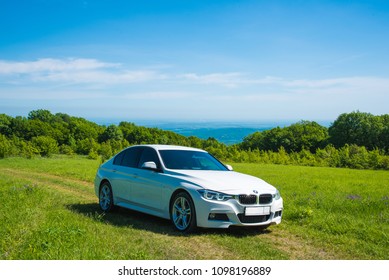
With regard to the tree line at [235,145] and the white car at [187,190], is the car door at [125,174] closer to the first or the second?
the white car at [187,190]

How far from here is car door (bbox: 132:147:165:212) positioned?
28.6ft

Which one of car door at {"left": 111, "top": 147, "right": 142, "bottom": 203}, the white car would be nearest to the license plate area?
the white car

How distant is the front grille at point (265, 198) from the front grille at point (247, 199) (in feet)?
0.49

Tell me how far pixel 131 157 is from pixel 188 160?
5.43 feet

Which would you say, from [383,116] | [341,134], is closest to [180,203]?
[341,134]

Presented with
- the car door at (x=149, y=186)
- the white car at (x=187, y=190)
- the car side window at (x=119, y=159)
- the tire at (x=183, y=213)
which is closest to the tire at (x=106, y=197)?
the white car at (x=187, y=190)

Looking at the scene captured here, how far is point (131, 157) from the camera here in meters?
10.1

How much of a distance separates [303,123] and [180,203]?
103 meters

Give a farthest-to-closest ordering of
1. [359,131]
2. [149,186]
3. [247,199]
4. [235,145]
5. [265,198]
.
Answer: [235,145] < [359,131] < [149,186] < [265,198] < [247,199]

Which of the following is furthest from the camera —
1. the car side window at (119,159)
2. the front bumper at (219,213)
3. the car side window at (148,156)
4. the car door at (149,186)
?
the car side window at (119,159)

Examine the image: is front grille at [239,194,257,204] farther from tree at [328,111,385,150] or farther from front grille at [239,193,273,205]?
tree at [328,111,385,150]

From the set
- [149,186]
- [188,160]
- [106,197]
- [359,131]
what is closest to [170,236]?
[149,186]

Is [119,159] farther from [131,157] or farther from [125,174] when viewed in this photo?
[125,174]

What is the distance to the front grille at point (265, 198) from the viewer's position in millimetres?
7949
